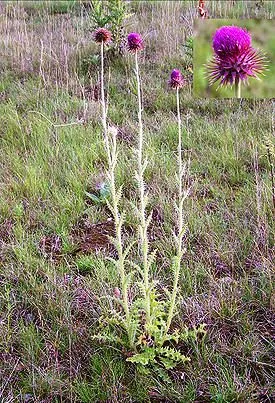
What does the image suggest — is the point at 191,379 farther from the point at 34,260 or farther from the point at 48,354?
the point at 34,260

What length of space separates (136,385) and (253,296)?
0.71 metres

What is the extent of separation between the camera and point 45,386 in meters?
2.12

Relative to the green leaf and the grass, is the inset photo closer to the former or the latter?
the grass

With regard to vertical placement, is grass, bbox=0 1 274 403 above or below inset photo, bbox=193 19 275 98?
below

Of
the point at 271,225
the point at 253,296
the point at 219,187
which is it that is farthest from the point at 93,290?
the point at 219,187

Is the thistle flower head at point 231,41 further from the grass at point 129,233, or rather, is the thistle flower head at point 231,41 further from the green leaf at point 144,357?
the green leaf at point 144,357

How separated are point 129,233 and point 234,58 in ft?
3.73

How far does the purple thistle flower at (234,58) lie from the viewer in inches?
107

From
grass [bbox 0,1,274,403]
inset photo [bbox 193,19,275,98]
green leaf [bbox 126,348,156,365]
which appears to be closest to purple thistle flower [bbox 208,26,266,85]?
inset photo [bbox 193,19,275,98]

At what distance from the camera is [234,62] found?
2.72 metres

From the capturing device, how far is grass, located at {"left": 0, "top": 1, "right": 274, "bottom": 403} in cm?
214

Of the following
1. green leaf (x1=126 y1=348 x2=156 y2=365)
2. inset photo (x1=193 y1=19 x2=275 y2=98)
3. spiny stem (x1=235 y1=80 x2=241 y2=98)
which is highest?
inset photo (x1=193 y1=19 x2=275 y2=98)

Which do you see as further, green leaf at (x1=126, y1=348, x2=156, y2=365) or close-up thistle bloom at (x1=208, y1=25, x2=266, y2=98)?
close-up thistle bloom at (x1=208, y1=25, x2=266, y2=98)

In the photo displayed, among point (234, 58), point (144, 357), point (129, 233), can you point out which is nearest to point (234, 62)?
point (234, 58)
